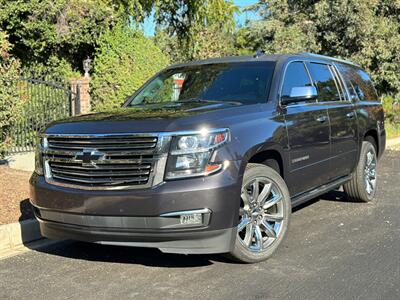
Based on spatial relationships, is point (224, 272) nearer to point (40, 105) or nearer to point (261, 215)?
point (261, 215)

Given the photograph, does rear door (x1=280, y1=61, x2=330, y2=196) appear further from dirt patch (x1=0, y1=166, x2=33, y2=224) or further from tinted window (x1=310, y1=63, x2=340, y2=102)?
dirt patch (x1=0, y1=166, x2=33, y2=224)

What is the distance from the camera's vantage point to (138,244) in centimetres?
407

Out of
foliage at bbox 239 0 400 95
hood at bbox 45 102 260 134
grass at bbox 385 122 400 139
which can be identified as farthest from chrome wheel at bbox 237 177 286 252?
grass at bbox 385 122 400 139

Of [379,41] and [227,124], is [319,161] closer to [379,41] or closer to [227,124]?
[227,124]

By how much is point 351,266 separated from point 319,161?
1.35 m

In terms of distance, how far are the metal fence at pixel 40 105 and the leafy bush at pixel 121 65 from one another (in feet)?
3.18

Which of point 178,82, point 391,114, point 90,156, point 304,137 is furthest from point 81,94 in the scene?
point 391,114

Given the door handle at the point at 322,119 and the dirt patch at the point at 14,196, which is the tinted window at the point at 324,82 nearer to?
the door handle at the point at 322,119

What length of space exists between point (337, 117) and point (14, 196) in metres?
4.36

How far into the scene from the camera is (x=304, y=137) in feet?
17.1

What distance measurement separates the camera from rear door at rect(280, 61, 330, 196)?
5.06m

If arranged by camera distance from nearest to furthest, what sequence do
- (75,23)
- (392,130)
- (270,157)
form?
(270,157) → (75,23) → (392,130)

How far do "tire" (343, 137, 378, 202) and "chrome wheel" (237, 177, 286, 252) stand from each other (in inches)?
95.1

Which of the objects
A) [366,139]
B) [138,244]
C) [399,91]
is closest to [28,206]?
[138,244]
